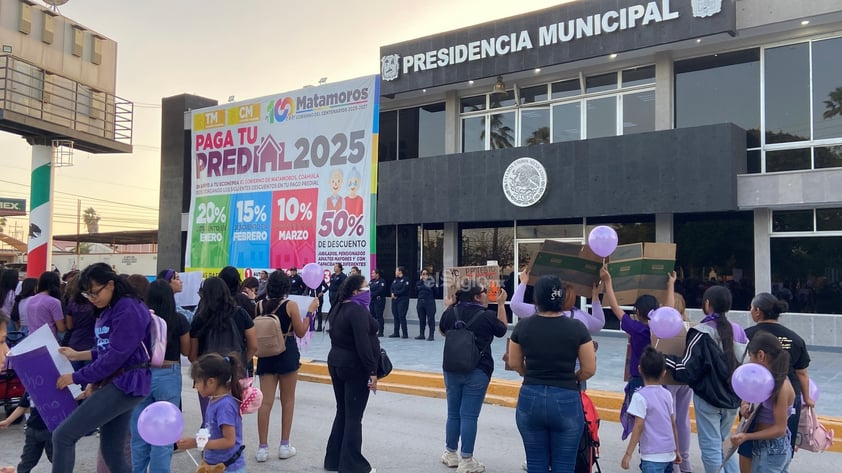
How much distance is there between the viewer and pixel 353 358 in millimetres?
5387

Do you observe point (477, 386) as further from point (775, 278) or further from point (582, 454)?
point (775, 278)

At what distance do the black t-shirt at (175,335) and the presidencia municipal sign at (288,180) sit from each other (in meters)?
6.21

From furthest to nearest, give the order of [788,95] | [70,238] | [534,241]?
[70,238] < [534,241] < [788,95]

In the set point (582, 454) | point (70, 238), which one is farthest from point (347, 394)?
point (70, 238)

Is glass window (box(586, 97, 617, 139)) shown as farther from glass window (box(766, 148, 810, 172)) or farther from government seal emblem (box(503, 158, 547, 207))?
glass window (box(766, 148, 810, 172))

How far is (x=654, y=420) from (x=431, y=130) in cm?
1515

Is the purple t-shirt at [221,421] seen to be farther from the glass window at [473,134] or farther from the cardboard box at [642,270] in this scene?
the glass window at [473,134]

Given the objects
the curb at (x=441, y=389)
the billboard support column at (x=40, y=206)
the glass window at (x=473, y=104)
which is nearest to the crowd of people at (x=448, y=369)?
the curb at (x=441, y=389)

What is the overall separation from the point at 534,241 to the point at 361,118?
6.76 meters

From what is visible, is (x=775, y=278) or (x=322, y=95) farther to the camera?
(x=775, y=278)

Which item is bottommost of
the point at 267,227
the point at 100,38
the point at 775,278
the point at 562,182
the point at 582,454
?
the point at 582,454

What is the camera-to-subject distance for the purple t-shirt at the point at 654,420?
4.58 m

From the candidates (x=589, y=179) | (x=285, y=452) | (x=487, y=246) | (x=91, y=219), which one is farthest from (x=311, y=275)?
(x=91, y=219)

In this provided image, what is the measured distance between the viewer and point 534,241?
16.7 m
